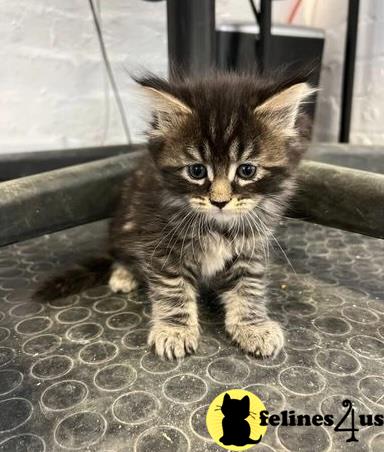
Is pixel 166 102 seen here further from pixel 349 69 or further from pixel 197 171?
pixel 349 69

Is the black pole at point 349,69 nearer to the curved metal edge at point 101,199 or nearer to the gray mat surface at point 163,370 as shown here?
the curved metal edge at point 101,199

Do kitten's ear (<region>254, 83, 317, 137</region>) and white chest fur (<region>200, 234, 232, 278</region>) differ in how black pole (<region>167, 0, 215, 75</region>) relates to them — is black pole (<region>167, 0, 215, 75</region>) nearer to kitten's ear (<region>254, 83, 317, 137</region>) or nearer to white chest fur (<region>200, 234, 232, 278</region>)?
kitten's ear (<region>254, 83, 317, 137</region>)

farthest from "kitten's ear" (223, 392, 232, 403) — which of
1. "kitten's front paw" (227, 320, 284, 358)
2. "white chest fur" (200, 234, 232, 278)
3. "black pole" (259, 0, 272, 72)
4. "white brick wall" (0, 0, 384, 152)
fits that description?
"white brick wall" (0, 0, 384, 152)

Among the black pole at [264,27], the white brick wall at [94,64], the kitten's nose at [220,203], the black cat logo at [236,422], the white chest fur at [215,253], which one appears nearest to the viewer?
the black cat logo at [236,422]

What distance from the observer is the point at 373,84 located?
2.27 meters

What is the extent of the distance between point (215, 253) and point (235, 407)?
37 centimetres

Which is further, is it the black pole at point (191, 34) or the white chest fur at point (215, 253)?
the black pole at point (191, 34)

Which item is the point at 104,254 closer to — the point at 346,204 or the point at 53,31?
the point at 346,204

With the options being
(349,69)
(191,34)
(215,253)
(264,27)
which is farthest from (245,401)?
(349,69)

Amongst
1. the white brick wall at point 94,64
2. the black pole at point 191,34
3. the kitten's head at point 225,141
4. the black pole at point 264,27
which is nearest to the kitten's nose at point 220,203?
the kitten's head at point 225,141

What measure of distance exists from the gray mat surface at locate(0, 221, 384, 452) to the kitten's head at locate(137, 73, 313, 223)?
0.33 meters

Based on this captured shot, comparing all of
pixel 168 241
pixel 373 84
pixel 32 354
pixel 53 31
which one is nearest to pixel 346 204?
pixel 168 241

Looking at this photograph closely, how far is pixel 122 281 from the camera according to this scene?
4.11ft

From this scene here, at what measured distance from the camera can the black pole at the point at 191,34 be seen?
129 cm
